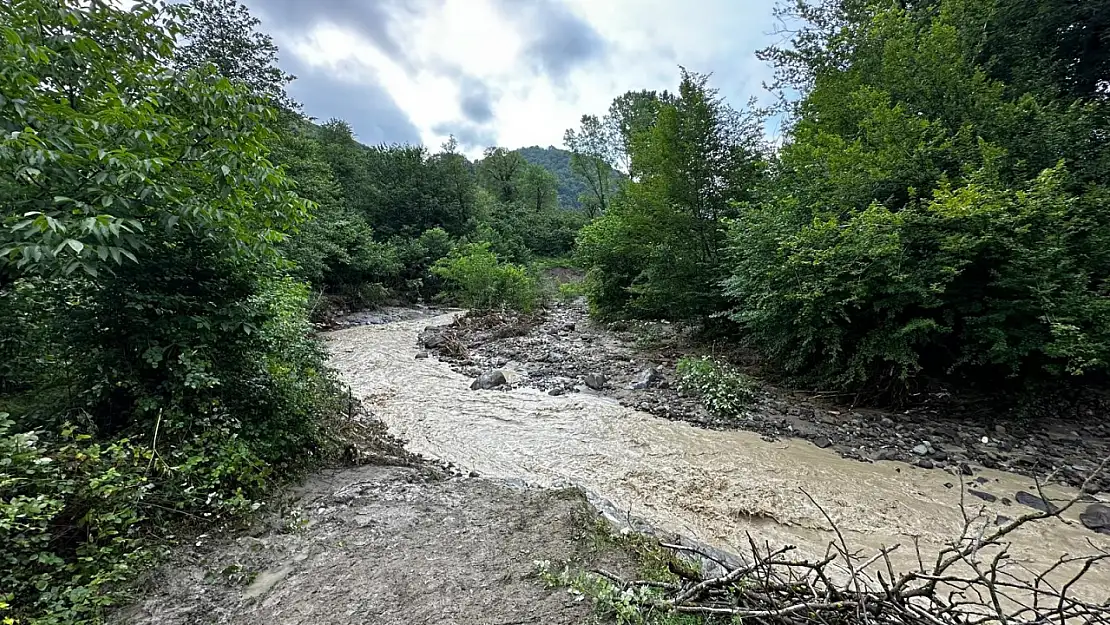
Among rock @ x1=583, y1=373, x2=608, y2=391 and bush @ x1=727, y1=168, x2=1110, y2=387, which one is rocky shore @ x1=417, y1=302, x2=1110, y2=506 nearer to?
rock @ x1=583, y1=373, x2=608, y2=391

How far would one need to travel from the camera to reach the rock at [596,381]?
8500mm

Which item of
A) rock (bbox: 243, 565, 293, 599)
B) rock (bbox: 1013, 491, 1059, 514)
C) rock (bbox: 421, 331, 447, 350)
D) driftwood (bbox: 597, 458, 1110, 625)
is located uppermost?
rock (bbox: 421, 331, 447, 350)

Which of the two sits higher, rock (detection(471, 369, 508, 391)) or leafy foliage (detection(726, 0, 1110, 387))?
leafy foliage (detection(726, 0, 1110, 387))

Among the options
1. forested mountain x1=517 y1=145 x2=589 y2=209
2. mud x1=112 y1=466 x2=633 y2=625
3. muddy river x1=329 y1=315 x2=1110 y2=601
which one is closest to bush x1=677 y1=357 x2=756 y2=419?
muddy river x1=329 y1=315 x2=1110 y2=601

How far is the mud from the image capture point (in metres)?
2.46

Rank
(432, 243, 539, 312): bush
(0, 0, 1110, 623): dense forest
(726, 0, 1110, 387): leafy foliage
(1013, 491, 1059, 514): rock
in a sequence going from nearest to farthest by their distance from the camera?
(0, 0, 1110, 623): dense forest → (1013, 491, 1059, 514): rock → (726, 0, 1110, 387): leafy foliage → (432, 243, 539, 312): bush

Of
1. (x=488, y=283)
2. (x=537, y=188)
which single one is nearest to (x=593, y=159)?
(x=537, y=188)

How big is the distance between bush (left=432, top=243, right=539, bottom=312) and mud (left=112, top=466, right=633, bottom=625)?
1276cm

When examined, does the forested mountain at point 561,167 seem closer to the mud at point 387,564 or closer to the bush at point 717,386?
the bush at point 717,386

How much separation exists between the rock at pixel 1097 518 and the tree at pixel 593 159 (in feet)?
113

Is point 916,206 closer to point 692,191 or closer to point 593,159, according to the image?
point 692,191

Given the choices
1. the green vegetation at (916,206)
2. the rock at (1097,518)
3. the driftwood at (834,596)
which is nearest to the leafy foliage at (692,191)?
the green vegetation at (916,206)

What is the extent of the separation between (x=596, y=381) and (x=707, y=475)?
363 centimetres

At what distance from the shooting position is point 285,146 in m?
15.1
